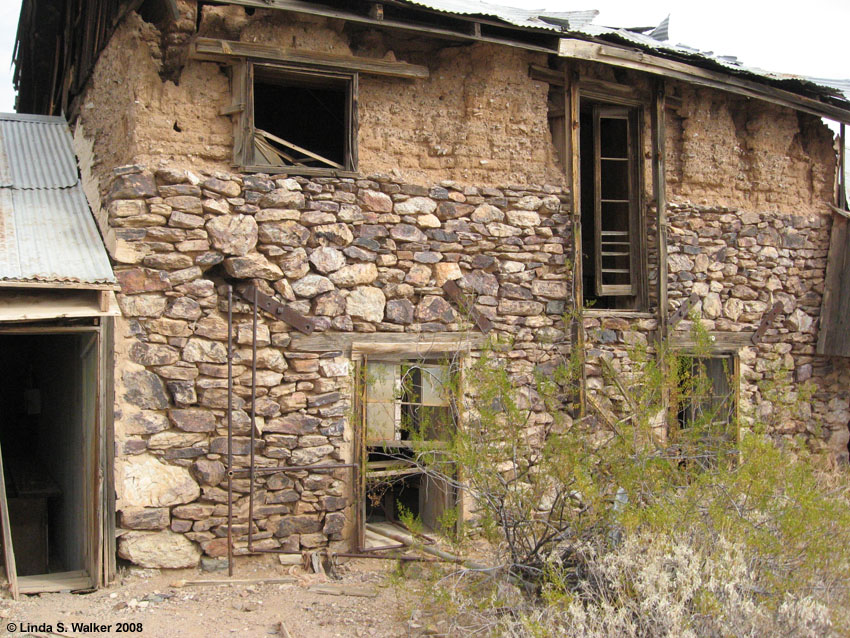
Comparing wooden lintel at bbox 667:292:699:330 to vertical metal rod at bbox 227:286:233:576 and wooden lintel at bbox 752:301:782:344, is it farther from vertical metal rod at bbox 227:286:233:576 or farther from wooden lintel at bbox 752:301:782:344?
vertical metal rod at bbox 227:286:233:576

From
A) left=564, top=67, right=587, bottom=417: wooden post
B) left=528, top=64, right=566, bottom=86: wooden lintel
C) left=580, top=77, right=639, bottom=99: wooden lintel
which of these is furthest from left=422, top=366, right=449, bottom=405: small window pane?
left=580, top=77, right=639, bottom=99: wooden lintel

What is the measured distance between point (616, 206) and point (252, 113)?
12.8 ft

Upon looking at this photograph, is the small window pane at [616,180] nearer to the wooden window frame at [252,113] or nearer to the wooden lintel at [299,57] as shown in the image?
the wooden lintel at [299,57]

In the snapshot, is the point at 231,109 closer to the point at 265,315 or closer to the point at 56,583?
the point at 265,315

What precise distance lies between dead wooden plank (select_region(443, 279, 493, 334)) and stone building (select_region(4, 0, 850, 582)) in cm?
2

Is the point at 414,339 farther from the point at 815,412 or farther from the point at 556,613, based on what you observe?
the point at 815,412

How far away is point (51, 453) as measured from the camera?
8953 mm

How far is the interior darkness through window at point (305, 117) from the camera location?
30.2 ft

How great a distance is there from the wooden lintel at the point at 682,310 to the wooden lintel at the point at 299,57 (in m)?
3.30

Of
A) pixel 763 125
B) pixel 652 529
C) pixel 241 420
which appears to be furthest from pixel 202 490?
pixel 763 125

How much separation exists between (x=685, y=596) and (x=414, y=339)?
3.07 metres

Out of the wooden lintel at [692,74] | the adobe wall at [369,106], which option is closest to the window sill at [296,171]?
the adobe wall at [369,106]

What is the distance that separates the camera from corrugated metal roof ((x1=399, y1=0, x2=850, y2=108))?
6648mm

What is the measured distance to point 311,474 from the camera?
21.2 feet
